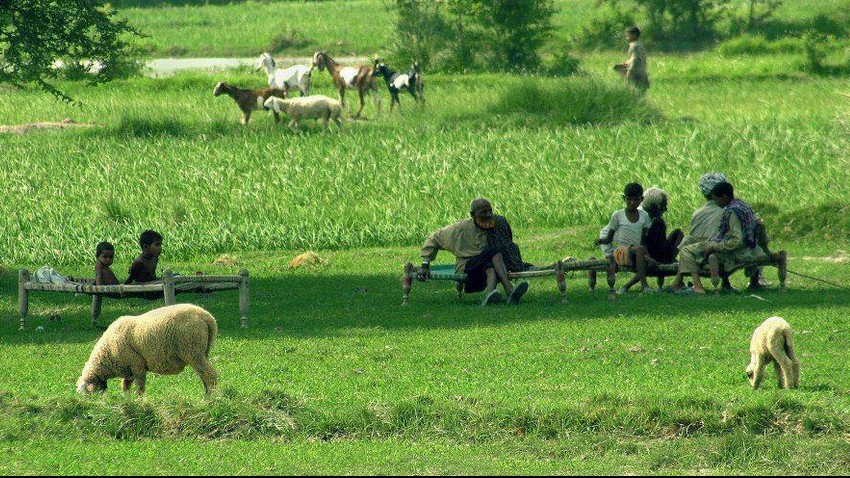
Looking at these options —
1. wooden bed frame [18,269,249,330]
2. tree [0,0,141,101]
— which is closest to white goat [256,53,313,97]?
tree [0,0,141,101]

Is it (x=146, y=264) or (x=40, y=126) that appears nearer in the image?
(x=146, y=264)

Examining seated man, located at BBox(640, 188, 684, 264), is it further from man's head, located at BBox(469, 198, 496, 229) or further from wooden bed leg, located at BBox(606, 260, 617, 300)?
man's head, located at BBox(469, 198, 496, 229)

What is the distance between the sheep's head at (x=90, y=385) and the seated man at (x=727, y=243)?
6.91 metres

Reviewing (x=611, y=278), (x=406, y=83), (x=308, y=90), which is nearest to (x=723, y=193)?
(x=611, y=278)

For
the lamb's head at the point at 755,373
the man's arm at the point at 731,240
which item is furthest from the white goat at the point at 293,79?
the lamb's head at the point at 755,373

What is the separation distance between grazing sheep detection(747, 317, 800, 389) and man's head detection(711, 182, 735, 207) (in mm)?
4791

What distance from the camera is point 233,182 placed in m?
24.4

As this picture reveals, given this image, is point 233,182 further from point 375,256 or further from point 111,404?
point 111,404

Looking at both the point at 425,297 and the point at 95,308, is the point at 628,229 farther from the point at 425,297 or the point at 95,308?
the point at 95,308

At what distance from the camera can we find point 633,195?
16.0m

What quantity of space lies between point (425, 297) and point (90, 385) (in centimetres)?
637

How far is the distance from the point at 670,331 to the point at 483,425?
13.5 feet

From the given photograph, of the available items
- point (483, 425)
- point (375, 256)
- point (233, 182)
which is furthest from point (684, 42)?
point (483, 425)

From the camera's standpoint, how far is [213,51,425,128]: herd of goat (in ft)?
101
